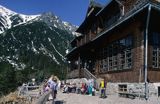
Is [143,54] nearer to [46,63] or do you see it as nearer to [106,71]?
[106,71]

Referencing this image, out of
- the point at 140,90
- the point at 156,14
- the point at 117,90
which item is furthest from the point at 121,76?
the point at 156,14

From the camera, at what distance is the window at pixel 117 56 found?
23172mm

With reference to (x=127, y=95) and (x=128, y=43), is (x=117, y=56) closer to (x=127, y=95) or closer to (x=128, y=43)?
(x=128, y=43)

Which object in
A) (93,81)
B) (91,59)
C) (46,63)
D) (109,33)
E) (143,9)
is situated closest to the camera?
(143,9)

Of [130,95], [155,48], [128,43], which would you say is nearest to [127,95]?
[130,95]

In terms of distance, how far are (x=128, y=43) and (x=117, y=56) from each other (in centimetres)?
224

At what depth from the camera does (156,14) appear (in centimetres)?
2125

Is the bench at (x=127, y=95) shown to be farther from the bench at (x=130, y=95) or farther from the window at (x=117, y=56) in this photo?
the window at (x=117, y=56)

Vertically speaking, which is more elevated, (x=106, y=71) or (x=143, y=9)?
(x=143, y=9)

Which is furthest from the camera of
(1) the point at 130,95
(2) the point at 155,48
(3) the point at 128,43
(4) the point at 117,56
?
(4) the point at 117,56

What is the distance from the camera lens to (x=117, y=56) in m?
25.2

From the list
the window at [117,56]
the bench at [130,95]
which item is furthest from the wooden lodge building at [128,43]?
the bench at [130,95]

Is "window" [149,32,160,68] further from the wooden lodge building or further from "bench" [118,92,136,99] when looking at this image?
"bench" [118,92,136,99]

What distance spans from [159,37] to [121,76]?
4170 millimetres
